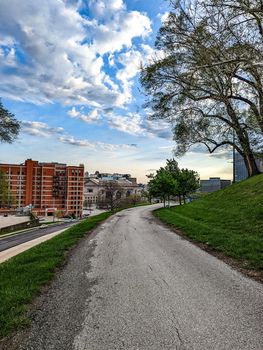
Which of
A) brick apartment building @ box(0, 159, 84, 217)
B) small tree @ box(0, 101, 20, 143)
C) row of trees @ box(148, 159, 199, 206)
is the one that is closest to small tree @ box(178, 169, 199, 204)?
row of trees @ box(148, 159, 199, 206)

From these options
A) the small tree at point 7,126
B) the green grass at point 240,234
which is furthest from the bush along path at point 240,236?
the small tree at point 7,126

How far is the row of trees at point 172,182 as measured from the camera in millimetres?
38469

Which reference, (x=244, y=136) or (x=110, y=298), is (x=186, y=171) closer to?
(x=244, y=136)

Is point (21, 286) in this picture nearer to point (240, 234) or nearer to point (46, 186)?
point (240, 234)

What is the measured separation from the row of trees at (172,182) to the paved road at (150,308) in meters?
30.9

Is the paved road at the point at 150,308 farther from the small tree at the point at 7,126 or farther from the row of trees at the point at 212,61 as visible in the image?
the small tree at the point at 7,126

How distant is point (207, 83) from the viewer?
11641 mm

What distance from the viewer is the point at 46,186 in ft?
414

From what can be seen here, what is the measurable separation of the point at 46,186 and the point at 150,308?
418 ft

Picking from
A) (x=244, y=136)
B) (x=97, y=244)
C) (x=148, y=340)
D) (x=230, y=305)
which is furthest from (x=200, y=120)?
(x=148, y=340)

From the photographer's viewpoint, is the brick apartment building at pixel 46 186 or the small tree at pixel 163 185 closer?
the small tree at pixel 163 185

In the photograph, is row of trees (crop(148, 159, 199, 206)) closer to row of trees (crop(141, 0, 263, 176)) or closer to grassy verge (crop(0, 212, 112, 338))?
row of trees (crop(141, 0, 263, 176))

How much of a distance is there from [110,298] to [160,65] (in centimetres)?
972

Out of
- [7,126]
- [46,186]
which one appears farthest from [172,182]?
[46,186]
